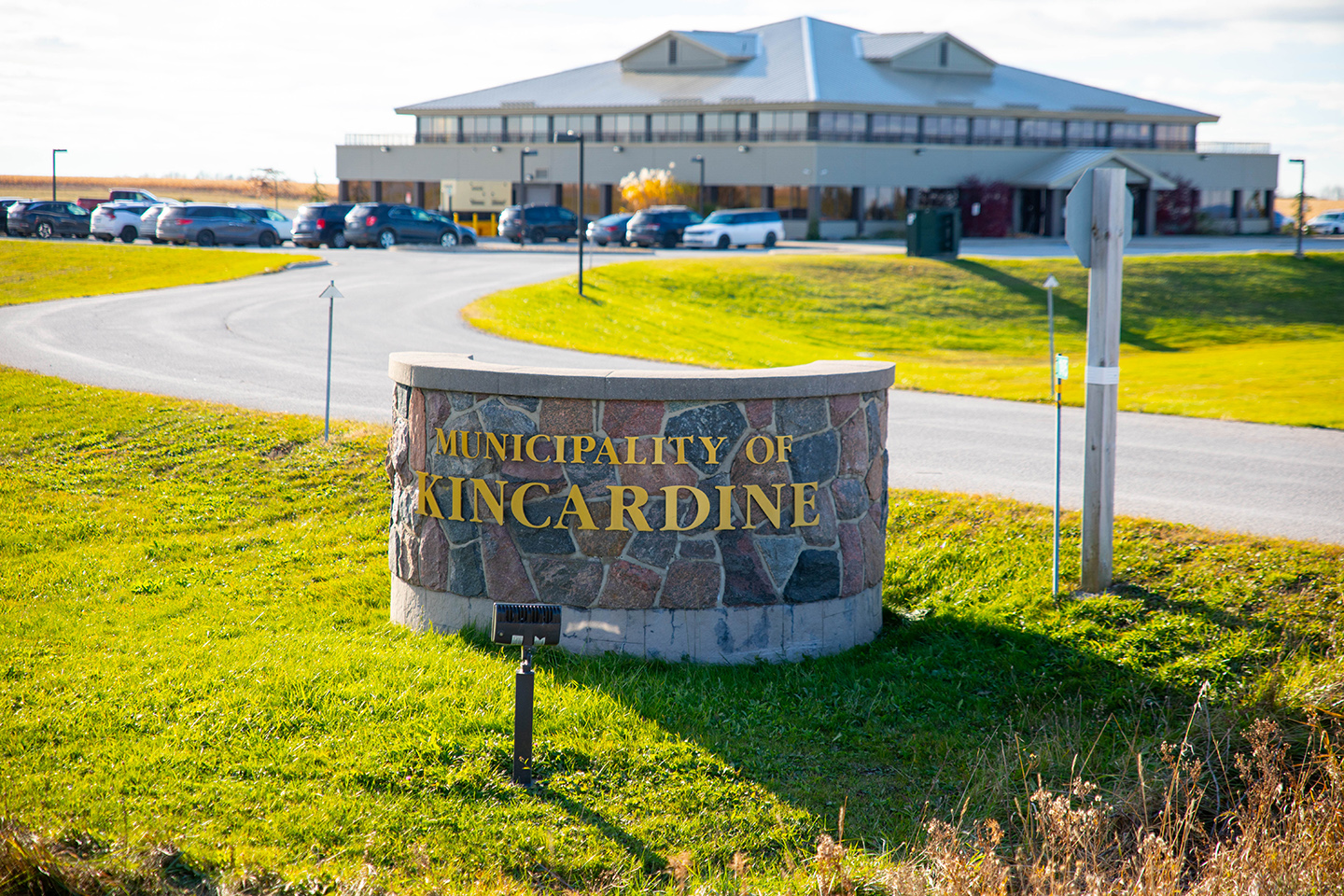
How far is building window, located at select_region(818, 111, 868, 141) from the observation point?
59.5m

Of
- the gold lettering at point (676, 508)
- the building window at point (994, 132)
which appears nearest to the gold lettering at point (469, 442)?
the gold lettering at point (676, 508)

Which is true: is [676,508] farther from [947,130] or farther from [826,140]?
[947,130]

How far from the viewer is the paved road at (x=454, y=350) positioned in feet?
34.2

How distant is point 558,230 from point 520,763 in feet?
155

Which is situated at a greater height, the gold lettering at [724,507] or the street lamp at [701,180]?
the street lamp at [701,180]

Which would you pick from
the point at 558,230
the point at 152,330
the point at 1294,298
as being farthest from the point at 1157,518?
the point at 558,230

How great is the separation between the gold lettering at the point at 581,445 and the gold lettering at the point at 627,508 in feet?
0.80

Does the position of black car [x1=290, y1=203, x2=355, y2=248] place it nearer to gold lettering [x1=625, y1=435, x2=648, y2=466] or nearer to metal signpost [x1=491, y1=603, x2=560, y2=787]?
gold lettering [x1=625, y1=435, x2=648, y2=466]

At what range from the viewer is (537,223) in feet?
167

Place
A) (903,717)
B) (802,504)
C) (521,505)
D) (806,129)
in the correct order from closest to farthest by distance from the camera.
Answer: (903,717) < (521,505) < (802,504) < (806,129)

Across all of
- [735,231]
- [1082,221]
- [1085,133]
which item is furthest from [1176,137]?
[1082,221]

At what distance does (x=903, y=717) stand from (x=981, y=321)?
86.1ft

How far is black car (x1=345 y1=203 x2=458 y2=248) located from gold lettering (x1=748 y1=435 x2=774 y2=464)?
3678 centimetres

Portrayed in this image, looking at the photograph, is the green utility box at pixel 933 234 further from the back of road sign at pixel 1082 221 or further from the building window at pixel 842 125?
the back of road sign at pixel 1082 221
